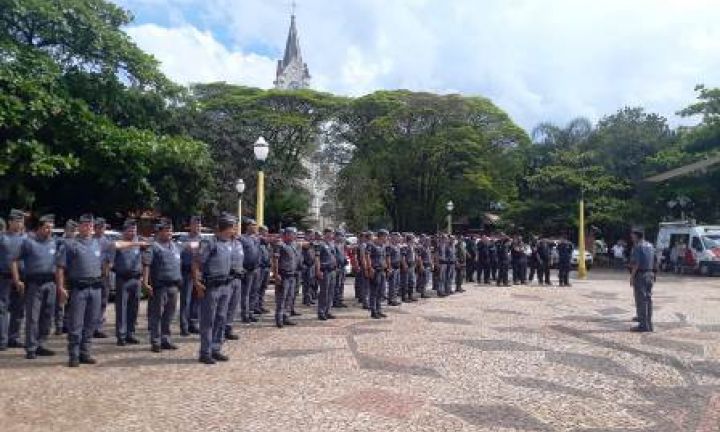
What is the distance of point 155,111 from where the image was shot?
25.5 metres

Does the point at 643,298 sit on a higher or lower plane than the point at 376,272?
lower

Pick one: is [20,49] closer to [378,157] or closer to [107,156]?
[107,156]

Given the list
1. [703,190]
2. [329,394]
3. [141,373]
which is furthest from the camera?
[703,190]

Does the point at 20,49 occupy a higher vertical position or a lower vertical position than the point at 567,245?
higher

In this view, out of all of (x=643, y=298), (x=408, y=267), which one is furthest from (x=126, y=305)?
(x=643, y=298)

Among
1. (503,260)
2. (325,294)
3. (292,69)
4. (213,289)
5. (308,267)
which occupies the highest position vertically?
(292,69)

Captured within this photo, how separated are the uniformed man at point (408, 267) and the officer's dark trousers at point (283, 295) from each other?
4549 mm

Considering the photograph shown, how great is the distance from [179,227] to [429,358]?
24.3 meters

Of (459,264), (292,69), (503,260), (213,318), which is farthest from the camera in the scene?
(292,69)

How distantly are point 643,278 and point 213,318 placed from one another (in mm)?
8147

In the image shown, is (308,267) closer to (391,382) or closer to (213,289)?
Result: (213,289)

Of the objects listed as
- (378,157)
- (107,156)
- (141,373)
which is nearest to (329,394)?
(141,373)

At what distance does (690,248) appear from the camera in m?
33.4

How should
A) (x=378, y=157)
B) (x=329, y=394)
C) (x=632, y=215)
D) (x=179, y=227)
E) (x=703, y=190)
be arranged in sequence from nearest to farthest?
(x=329, y=394) < (x=179, y=227) < (x=703, y=190) < (x=632, y=215) < (x=378, y=157)
